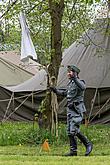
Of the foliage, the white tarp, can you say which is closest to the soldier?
the white tarp

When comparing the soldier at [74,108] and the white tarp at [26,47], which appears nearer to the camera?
the soldier at [74,108]

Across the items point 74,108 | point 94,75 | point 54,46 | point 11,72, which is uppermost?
point 11,72

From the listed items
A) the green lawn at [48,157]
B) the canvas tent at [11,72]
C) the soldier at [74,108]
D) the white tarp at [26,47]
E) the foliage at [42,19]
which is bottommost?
the green lawn at [48,157]

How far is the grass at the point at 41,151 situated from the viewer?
7.84 metres

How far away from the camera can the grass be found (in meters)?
7.84

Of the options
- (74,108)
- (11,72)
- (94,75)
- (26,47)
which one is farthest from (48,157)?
(11,72)

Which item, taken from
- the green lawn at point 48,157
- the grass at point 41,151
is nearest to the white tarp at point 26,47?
the grass at point 41,151

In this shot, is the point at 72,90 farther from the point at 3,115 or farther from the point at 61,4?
the point at 3,115

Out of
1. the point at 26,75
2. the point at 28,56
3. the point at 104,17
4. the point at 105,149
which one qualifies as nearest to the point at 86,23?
the point at 104,17

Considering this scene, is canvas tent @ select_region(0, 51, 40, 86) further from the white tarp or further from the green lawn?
the green lawn

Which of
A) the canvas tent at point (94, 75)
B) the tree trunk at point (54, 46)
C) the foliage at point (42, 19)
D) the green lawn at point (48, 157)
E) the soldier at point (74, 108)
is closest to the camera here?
the green lawn at point (48, 157)

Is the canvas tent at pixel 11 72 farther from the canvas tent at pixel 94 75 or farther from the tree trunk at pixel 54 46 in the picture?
the tree trunk at pixel 54 46

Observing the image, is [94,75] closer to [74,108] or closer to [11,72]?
[11,72]

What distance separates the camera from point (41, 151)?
9617 millimetres
